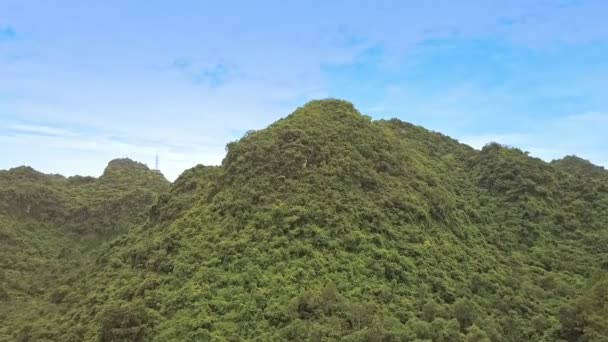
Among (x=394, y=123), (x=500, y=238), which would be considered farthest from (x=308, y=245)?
(x=394, y=123)

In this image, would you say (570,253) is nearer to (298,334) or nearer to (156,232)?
(298,334)

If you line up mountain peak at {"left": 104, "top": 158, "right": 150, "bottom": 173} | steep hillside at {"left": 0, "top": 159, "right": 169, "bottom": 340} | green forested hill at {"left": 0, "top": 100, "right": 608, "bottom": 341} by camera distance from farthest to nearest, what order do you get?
mountain peak at {"left": 104, "top": 158, "right": 150, "bottom": 173}, steep hillside at {"left": 0, "top": 159, "right": 169, "bottom": 340}, green forested hill at {"left": 0, "top": 100, "right": 608, "bottom": 341}

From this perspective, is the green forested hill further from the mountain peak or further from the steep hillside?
the mountain peak

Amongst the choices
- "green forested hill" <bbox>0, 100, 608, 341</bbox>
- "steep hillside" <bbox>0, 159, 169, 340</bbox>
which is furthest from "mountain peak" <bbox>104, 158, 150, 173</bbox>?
"green forested hill" <bbox>0, 100, 608, 341</bbox>

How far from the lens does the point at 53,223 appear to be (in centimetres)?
4134

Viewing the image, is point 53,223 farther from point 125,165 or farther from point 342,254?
point 342,254

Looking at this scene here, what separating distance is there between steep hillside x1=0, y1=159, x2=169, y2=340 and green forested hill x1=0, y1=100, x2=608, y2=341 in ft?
4.24

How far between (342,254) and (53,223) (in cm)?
2710

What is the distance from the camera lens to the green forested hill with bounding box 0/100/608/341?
20281 millimetres

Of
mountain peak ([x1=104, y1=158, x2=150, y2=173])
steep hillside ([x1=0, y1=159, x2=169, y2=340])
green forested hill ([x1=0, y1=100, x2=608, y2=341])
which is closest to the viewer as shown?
green forested hill ([x1=0, y1=100, x2=608, y2=341])

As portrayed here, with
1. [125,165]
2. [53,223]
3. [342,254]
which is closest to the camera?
[342,254]

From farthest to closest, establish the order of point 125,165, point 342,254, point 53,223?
point 125,165, point 53,223, point 342,254

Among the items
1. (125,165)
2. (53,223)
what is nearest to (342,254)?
(53,223)

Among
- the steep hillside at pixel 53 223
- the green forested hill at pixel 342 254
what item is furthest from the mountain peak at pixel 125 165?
the green forested hill at pixel 342 254
